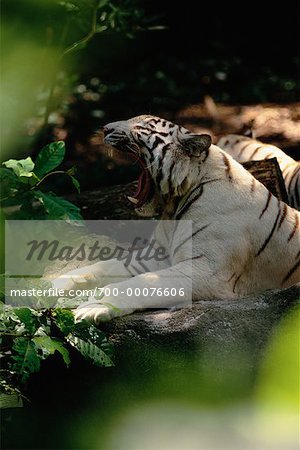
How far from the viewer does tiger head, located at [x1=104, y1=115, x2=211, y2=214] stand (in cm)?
315

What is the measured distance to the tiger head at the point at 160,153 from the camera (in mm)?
3154

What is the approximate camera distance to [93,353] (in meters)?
2.55

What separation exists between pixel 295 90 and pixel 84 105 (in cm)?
225

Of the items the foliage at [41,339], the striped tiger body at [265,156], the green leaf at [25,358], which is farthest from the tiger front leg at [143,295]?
the striped tiger body at [265,156]

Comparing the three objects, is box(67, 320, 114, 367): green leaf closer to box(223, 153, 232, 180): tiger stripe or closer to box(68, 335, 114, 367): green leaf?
box(68, 335, 114, 367): green leaf

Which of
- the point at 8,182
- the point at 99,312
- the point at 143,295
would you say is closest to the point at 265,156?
the point at 8,182

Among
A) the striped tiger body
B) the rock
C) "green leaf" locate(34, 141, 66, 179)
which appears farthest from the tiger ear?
the striped tiger body

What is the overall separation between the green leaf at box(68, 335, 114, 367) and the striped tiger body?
224cm

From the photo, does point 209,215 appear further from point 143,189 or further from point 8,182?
point 8,182

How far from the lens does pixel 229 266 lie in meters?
3.01

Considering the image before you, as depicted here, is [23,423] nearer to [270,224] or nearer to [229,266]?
[229,266]

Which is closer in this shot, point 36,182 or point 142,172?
point 142,172

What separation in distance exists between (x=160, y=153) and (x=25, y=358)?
1.12 meters

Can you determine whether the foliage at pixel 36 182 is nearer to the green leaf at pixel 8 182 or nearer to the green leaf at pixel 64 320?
the green leaf at pixel 8 182
